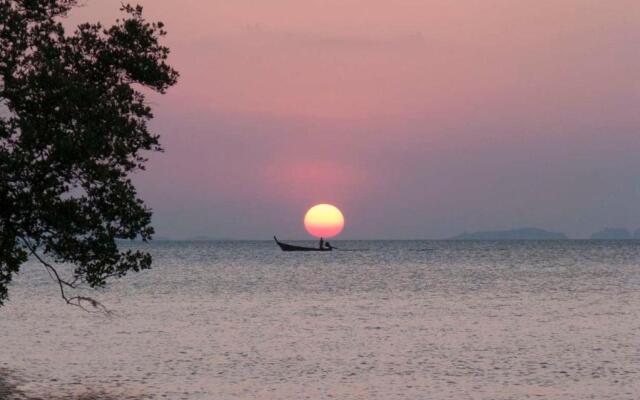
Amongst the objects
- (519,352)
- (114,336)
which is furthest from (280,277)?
(519,352)

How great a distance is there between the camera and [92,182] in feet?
71.6

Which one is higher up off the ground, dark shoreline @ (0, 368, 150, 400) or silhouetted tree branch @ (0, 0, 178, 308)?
silhouetted tree branch @ (0, 0, 178, 308)

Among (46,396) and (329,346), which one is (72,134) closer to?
(46,396)

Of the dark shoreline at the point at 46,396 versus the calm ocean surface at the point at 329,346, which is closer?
the dark shoreline at the point at 46,396

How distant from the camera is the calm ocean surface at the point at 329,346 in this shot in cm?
2867

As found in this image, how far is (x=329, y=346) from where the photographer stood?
128 ft

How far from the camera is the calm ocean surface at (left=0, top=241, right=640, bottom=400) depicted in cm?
2867

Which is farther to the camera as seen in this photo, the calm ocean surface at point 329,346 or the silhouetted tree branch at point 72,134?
the calm ocean surface at point 329,346

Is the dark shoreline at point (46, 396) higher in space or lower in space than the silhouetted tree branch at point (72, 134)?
lower

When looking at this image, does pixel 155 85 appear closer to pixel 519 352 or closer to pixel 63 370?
pixel 63 370

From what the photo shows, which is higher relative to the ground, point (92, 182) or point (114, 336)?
point (92, 182)

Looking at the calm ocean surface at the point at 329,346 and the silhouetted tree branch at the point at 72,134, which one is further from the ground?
the silhouetted tree branch at the point at 72,134

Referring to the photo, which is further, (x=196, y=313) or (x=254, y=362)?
(x=196, y=313)

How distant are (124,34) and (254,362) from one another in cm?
1583
